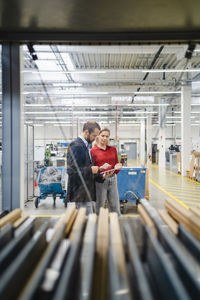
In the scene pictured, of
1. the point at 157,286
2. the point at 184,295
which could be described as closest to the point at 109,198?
the point at 157,286

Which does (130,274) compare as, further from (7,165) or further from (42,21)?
(42,21)

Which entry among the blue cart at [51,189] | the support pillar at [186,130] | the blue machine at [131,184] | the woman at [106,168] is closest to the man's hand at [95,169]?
the woman at [106,168]

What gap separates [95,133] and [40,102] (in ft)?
26.5

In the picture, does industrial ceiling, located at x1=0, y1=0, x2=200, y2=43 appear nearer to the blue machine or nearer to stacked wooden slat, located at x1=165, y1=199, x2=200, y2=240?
stacked wooden slat, located at x1=165, y1=199, x2=200, y2=240

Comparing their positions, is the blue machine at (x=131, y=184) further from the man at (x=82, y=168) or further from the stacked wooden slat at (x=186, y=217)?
the stacked wooden slat at (x=186, y=217)

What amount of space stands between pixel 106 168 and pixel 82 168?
0.30 meters

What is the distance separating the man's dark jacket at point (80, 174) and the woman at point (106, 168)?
0.12 meters

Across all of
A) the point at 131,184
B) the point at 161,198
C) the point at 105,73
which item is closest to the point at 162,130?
the point at 105,73

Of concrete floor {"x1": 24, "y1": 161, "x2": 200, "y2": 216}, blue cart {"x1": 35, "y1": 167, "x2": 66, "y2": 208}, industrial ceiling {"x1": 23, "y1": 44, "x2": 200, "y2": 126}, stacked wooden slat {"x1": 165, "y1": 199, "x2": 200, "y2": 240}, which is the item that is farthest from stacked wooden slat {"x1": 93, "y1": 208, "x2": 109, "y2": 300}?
industrial ceiling {"x1": 23, "y1": 44, "x2": 200, "y2": 126}

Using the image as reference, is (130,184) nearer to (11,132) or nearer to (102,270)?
(11,132)

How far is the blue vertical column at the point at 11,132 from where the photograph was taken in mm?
1490

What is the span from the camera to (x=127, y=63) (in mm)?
7664

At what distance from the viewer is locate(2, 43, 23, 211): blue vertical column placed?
4.89 feet

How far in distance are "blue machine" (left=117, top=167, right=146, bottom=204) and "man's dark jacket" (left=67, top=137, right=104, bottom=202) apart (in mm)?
2400
